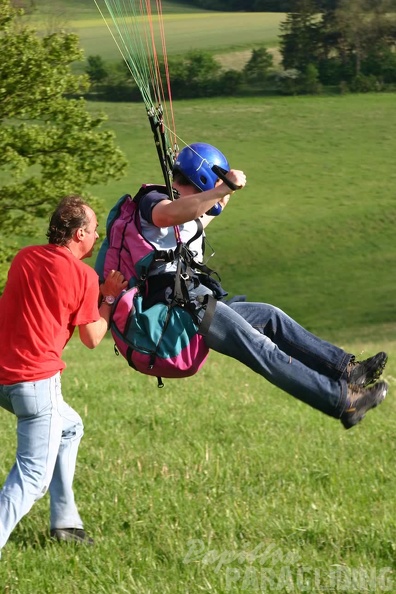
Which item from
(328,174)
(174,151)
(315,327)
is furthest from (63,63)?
(328,174)

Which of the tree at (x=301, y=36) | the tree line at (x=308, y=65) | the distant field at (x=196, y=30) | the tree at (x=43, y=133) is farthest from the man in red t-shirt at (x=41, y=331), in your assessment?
the tree at (x=301, y=36)

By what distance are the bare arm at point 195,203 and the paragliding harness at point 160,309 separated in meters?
0.28

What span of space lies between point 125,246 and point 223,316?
0.76 meters

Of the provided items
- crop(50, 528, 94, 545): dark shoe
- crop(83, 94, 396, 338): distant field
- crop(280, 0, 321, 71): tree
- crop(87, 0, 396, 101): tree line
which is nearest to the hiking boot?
crop(50, 528, 94, 545): dark shoe

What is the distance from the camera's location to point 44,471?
17.7ft

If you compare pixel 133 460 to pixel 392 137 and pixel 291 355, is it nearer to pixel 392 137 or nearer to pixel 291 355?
pixel 291 355

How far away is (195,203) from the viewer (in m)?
5.32

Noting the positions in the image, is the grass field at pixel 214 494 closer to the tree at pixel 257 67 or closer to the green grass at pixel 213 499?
the green grass at pixel 213 499

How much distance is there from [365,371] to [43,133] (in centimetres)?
2227

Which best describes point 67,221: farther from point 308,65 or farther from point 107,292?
point 308,65

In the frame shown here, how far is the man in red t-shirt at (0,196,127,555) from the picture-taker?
207 inches

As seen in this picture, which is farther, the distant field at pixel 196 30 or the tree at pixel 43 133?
the distant field at pixel 196 30

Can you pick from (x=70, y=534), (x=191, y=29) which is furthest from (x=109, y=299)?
(x=191, y=29)

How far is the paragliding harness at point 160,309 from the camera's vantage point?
5.62m
